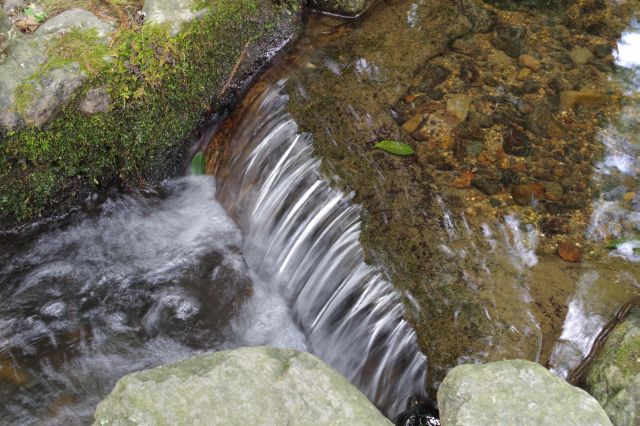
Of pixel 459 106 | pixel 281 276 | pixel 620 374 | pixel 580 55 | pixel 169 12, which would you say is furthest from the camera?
pixel 580 55

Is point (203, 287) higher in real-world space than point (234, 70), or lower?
lower

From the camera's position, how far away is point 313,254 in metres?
3.99

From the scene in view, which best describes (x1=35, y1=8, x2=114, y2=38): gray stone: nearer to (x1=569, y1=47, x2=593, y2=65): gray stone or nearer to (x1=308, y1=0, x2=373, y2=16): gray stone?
(x1=308, y1=0, x2=373, y2=16): gray stone

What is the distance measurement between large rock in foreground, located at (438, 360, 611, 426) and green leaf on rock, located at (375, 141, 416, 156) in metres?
1.98

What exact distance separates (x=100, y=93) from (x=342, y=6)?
247cm

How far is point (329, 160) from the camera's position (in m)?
4.23

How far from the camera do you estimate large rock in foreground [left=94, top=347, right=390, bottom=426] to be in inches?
90.7

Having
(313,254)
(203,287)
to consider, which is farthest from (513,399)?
(203,287)

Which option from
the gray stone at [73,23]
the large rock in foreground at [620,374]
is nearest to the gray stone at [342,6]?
the gray stone at [73,23]

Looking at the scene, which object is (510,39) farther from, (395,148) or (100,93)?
(100,93)

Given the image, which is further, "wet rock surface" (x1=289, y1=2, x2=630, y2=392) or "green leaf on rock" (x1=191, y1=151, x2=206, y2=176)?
"green leaf on rock" (x1=191, y1=151, x2=206, y2=176)

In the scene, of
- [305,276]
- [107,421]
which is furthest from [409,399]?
[107,421]

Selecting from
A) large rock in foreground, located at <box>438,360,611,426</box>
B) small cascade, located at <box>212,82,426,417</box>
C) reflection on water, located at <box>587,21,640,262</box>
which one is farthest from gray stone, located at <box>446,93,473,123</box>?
large rock in foreground, located at <box>438,360,611,426</box>

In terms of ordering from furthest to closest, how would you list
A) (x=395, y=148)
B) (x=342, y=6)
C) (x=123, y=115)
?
(x=342, y=6) → (x=395, y=148) → (x=123, y=115)
